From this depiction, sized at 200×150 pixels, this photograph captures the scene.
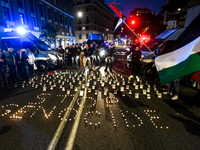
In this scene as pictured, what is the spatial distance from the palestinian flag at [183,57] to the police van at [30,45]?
8765 mm

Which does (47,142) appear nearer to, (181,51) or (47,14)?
(181,51)

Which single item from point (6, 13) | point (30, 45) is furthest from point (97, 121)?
point (6, 13)

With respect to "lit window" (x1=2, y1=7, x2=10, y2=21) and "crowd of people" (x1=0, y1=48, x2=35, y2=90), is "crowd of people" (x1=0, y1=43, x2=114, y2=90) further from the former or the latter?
"lit window" (x1=2, y1=7, x2=10, y2=21)

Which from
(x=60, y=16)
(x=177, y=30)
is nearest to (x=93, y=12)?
(x=60, y=16)

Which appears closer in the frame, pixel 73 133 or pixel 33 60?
pixel 73 133

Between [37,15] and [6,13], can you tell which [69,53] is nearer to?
[6,13]

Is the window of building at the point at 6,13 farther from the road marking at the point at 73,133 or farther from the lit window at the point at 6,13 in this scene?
the road marking at the point at 73,133

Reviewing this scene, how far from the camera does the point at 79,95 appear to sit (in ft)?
18.2

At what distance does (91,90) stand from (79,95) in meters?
0.80

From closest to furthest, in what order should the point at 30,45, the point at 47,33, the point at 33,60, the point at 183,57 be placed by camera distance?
the point at 183,57, the point at 33,60, the point at 30,45, the point at 47,33

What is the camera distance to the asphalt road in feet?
9.50

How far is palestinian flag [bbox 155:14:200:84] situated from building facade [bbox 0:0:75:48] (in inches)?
569

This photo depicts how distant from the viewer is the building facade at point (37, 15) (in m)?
20.7

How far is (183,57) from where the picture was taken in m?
2.72
